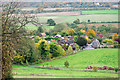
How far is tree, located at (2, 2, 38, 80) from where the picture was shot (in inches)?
282

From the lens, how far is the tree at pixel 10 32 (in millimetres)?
7172

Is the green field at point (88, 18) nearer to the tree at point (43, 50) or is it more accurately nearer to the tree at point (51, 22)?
the tree at point (51, 22)

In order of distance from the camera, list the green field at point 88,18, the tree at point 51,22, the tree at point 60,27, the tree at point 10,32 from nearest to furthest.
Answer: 1. the tree at point 10,32
2. the green field at point 88,18
3. the tree at point 51,22
4. the tree at point 60,27

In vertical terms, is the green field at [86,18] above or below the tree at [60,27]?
above

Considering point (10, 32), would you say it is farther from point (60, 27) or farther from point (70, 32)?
point (60, 27)

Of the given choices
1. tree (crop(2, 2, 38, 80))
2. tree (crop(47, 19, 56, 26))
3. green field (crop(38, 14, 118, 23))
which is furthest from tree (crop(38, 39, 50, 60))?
tree (crop(2, 2, 38, 80))

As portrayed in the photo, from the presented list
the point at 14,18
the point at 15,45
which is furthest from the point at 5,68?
the point at 14,18

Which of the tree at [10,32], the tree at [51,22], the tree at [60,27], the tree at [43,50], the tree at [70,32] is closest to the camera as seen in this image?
the tree at [10,32]

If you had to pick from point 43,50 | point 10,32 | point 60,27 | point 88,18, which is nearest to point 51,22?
point 60,27

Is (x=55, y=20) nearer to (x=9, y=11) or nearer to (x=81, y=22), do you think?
(x=81, y=22)

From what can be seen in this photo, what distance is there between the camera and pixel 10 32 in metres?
7.59

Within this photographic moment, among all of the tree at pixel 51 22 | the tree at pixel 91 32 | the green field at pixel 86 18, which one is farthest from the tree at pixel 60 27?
the tree at pixel 91 32

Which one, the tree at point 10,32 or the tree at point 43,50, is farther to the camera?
the tree at point 43,50

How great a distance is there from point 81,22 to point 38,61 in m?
23.8
